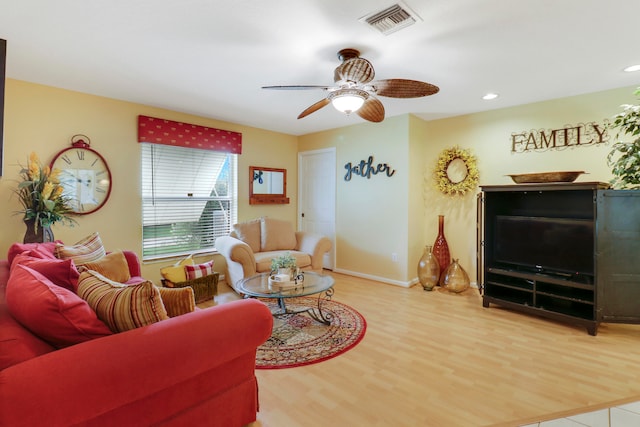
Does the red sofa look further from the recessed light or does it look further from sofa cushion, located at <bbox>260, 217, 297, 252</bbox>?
the recessed light

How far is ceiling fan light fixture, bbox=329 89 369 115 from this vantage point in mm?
2426

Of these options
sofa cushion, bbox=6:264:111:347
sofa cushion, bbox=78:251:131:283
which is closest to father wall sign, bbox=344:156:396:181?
sofa cushion, bbox=78:251:131:283

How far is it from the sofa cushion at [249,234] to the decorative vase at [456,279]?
255cm

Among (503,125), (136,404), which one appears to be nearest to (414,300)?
(503,125)

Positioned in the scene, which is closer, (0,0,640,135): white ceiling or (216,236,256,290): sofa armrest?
(0,0,640,135): white ceiling

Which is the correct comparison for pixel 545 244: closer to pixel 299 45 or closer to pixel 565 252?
pixel 565 252

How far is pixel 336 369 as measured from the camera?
2.18 metres

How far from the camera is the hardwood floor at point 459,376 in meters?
1.74

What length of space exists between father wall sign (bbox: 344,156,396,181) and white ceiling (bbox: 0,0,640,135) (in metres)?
1.12

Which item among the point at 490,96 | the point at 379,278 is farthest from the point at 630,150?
the point at 379,278

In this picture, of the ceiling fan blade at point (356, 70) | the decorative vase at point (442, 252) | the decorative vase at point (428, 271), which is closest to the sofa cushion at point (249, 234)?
the decorative vase at point (428, 271)

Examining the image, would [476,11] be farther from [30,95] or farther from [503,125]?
[30,95]

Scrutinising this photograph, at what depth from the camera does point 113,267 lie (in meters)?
2.54

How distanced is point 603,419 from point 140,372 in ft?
7.84
